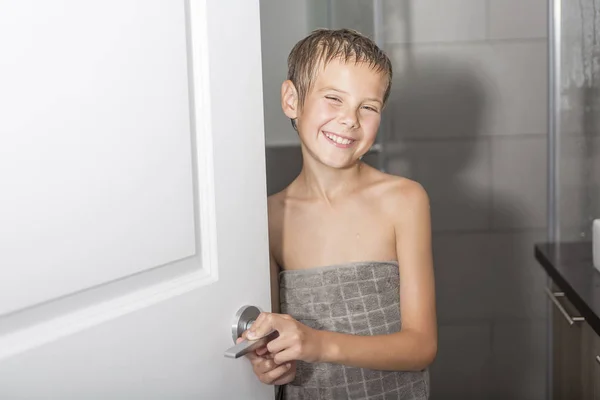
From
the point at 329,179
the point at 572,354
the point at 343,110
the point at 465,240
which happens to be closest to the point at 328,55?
the point at 343,110

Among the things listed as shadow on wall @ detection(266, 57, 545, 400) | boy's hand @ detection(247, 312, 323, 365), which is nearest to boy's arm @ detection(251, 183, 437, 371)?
boy's hand @ detection(247, 312, 323, 365)

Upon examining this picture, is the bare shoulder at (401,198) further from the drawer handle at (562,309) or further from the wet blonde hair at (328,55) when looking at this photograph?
the drawer handle at (562,309)

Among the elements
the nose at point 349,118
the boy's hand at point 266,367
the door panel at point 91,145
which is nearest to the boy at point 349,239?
the nose at point 349,118

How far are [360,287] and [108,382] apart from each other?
1.82 ft

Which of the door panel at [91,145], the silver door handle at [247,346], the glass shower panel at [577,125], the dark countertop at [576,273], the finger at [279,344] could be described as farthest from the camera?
the glass shower panel at [577,125]

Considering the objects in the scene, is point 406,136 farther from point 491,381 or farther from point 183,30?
point 183,30

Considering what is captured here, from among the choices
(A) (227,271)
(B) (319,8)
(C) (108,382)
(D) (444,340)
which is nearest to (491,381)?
(D) (444,340)

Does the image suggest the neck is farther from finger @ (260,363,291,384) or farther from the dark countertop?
the dark countertop

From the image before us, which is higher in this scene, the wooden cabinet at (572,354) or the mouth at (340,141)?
the mouth at (340,141)

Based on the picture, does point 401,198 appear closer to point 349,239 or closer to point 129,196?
point 349,239

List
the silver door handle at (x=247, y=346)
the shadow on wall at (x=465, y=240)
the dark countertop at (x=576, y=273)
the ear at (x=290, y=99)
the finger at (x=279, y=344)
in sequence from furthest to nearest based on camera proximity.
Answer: the shadow on wall at (x=465, y=240)
the dark countertop at (x=576, y=273)
the ear at (x=290, y=99)
the finger at (x=279, y=344)
the silver door handle at (x=247, y=346)

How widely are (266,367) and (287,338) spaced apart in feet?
0.20

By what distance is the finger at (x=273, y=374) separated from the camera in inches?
37.2

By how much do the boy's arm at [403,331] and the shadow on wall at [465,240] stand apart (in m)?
0.98
